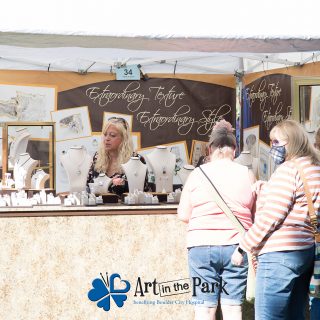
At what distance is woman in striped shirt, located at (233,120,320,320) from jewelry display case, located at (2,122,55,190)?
2.70 meters

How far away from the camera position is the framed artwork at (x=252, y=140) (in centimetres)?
744

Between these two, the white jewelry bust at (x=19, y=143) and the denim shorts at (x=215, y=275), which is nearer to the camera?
the denim shorts at (x=215, y=275)

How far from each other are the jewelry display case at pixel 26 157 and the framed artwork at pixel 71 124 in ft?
2.59

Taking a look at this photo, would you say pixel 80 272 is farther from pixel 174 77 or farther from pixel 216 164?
pixel 174 77

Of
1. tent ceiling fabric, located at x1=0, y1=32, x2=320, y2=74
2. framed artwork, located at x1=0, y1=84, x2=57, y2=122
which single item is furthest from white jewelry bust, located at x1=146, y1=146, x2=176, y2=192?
framed artwork, located at x1=0, y1=84, x2=57, y2=122

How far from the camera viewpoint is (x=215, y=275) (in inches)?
135

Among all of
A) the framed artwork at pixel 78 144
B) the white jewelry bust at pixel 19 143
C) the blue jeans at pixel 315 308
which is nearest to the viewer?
the blue jeans at pixel 315 308

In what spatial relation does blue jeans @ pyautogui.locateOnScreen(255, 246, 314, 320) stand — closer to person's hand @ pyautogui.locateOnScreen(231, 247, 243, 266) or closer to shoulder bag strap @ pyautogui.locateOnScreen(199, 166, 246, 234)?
person's hand @ pyautogui.locateOnScreen(231, 247, 243, 266)

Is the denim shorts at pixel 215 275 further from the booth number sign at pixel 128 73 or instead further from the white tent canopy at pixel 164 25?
the booth number sign at pixel 128 73

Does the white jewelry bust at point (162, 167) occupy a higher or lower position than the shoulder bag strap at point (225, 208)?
higher

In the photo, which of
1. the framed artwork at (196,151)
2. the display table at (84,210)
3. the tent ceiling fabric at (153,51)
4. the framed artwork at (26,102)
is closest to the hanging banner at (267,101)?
the tent ceiling fabric at (153,51)

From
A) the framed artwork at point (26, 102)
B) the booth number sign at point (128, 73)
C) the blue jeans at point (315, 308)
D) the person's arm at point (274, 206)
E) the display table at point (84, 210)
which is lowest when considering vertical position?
the blue jeans at point (315, 308)

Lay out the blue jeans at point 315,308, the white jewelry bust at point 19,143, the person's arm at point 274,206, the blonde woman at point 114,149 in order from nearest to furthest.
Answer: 1. the person's arm at point 274,206
2. the blue jeans at point 315,308
3. the white jewelry bust at point 19,143
4. the blonde woman at point 114,149

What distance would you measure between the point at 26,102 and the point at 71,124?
1.78 ft
